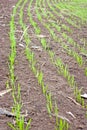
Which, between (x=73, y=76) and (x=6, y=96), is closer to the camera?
(x=6, y=96)

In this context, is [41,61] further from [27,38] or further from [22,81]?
[27,38]

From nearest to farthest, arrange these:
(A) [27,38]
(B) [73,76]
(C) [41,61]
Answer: (B) [73,76]
(C) [41,61]
(A) [27,38]

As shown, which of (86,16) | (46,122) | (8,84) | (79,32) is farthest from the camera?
(86,16)

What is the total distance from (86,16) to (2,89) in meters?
7.99

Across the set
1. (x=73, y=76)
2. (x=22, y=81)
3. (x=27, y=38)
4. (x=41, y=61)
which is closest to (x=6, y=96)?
(x=22, y=81)

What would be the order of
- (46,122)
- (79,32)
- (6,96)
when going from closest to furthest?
(46,122), (6,96), (79,32)

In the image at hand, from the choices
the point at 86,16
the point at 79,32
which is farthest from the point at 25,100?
the point at 86,16

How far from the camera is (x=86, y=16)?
11711 millimetres

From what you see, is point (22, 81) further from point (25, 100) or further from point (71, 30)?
point (71, 30)

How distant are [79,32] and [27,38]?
1.99 m

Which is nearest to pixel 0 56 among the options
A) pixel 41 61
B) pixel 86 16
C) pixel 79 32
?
pixel 41 61

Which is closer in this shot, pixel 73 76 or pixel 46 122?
pixel 46 122

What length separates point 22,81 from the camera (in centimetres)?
468

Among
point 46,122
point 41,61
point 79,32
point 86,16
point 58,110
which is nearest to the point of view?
point 46,122
